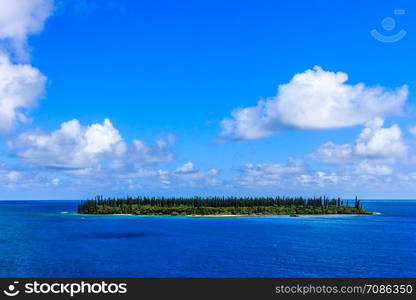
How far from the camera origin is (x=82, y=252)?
341 feet

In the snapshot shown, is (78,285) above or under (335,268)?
above

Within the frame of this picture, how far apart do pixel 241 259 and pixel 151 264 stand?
21945mm

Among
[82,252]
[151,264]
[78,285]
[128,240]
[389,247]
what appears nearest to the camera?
[78,285]

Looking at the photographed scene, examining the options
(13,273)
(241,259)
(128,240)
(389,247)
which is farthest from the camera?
(128,240)

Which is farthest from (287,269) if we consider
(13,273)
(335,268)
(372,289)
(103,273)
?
(13,273)

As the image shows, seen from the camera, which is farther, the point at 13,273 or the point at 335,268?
the point at 335,268

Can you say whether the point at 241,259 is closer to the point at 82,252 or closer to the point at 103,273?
the point at 103,273

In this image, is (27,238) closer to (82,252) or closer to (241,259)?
(82,252)

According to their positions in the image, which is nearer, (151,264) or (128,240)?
(151,264)

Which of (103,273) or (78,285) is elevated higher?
(78,285)

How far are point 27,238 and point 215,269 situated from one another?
8164 centimetres

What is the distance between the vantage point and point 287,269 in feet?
271

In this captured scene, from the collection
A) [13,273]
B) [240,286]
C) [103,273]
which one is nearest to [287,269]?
[240,286]

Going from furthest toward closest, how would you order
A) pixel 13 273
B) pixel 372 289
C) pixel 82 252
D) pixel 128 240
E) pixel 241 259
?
pixel 128 240 < pixel 82 252 < pixel 241 259 < pixel 13 273 < pixel 372 289
